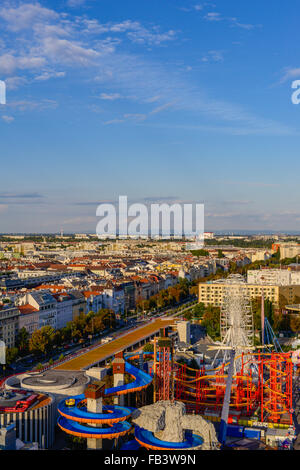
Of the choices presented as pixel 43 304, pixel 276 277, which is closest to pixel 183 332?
pixel 43 304

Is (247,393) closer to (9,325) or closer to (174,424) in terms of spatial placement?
(174,424)

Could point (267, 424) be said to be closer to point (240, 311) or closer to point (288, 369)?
point (288, 369)

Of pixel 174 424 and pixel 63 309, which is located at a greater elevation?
pixel 63 309

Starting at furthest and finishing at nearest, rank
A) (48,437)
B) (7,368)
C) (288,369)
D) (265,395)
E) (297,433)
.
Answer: (7,368)
(265,395)
(288,369)
(297,433)
(48,437)

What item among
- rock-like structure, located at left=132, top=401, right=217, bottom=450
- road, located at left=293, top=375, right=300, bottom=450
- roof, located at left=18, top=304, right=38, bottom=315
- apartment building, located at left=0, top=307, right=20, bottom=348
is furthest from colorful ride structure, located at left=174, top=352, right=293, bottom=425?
roof, located at left=18, top=304, right=38, bottom=315
